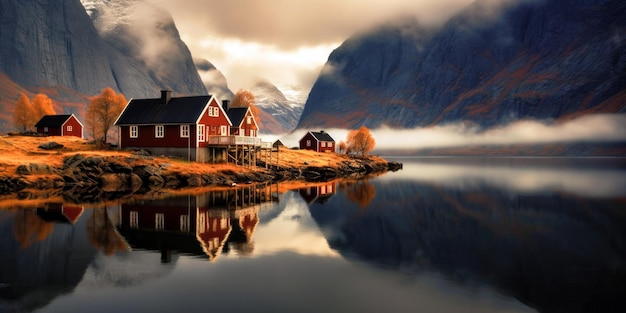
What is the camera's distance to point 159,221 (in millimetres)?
32969

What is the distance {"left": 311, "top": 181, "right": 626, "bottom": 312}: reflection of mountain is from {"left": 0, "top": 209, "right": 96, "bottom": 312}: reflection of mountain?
44.6ft

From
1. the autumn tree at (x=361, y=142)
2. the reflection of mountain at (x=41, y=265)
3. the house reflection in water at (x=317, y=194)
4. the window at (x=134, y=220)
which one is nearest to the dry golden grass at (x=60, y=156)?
the house reflection in water at (x=317, y=194)

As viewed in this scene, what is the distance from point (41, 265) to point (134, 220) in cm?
1168

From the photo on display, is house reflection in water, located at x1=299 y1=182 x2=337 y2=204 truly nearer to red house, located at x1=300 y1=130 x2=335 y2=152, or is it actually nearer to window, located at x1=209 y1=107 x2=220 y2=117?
window, located at x1=209 y1=107 x2=220 y2=117

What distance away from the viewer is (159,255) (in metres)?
23.8

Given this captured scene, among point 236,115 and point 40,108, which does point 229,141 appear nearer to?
point 236,115

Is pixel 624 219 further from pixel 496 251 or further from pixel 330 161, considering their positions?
pixel 330 161

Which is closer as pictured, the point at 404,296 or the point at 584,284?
the point at 404,296

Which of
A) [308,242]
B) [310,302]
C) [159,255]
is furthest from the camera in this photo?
[308,242]

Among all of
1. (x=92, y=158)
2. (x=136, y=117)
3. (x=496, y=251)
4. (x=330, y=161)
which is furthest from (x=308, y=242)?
(x=330, y=161)

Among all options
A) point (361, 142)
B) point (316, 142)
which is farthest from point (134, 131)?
point (361, 142)

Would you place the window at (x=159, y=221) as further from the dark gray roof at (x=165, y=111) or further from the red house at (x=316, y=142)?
the red house at (x=316, y=142)

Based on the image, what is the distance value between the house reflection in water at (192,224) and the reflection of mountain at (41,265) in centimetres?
301

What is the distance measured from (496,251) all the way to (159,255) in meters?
18.2
